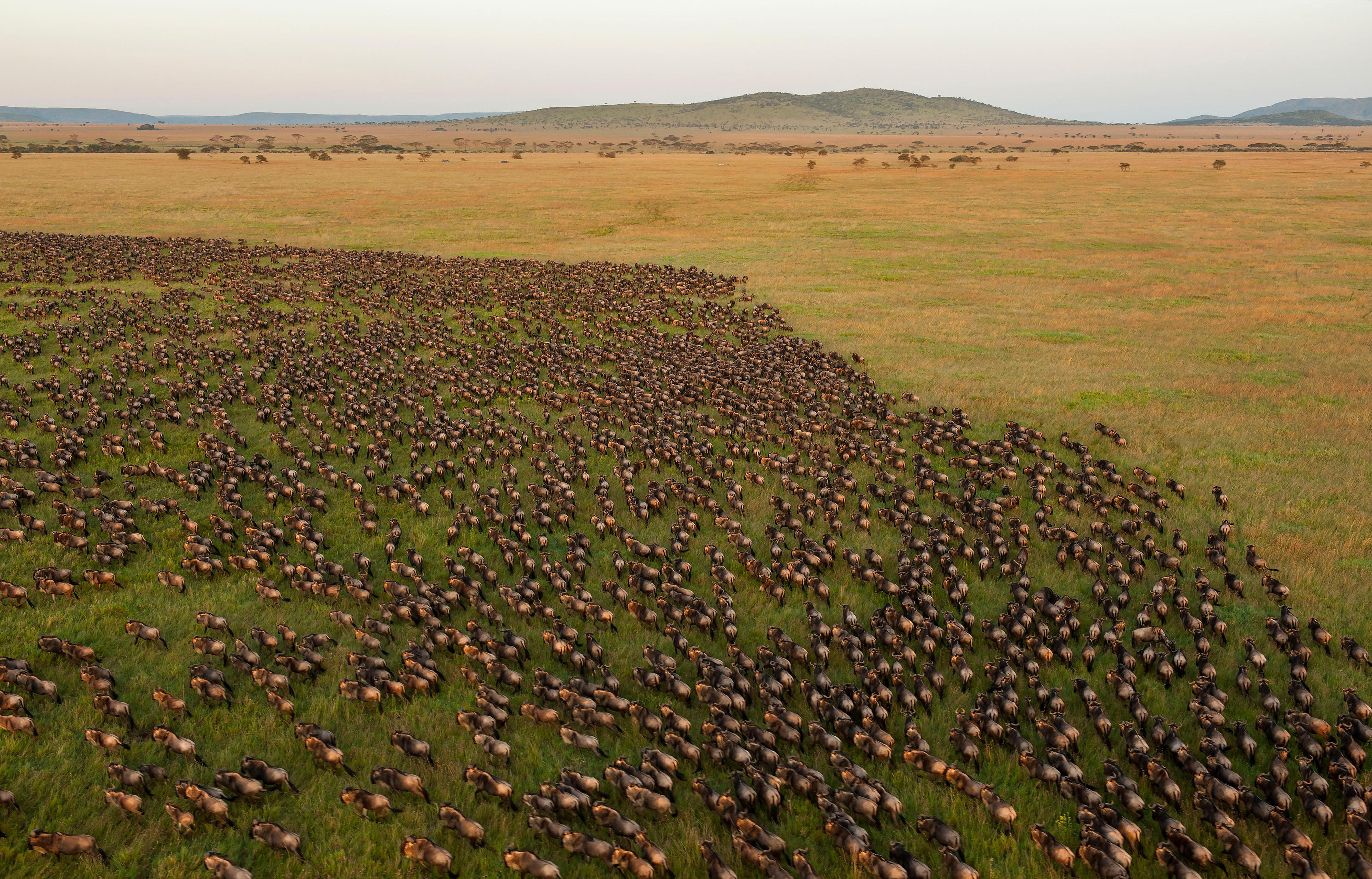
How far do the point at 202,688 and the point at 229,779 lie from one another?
7.58 feet

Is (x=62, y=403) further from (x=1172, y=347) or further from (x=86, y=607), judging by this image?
(x=1172, y=347)

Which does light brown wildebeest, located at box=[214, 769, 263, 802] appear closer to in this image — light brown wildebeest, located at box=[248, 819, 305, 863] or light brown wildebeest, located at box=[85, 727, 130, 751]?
light brown wildebeest, located at box=[248, 819, 305, 863]

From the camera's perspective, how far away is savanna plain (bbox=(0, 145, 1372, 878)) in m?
8.63

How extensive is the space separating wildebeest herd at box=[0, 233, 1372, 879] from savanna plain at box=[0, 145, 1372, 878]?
8cm

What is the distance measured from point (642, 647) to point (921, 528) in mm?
7442

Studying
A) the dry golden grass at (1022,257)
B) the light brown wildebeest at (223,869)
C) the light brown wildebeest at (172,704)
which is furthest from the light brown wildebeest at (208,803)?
the dry golden grass at (1022,257)

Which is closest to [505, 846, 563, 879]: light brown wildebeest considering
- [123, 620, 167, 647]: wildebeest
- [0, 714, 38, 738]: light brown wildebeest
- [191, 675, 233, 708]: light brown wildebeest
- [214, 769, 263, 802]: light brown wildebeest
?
[214, 769, 263, 802]: light brown wildebeest

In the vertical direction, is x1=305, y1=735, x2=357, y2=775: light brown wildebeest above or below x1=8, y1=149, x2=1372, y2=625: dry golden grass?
below

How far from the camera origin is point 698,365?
27.0 meters

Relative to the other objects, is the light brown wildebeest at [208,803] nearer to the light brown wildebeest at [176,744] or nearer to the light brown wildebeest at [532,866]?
the light brown wildebeest at [176,744]

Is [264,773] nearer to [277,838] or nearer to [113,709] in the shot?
[277,838]

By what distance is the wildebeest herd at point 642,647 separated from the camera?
8484 millimetres

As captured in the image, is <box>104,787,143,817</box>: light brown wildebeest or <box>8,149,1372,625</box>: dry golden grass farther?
<box>8,149,1372,625</box>: dry golden grass

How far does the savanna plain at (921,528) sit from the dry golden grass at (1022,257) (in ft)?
0.74
